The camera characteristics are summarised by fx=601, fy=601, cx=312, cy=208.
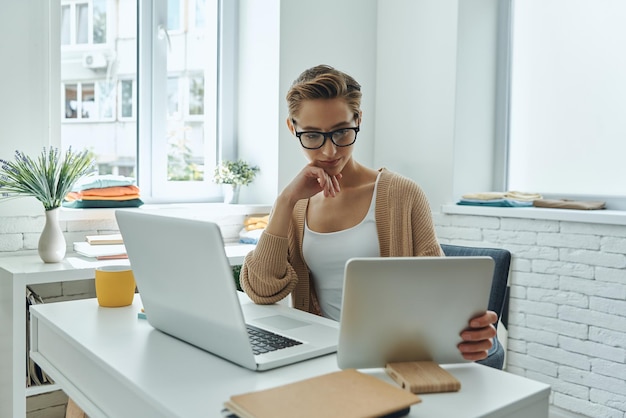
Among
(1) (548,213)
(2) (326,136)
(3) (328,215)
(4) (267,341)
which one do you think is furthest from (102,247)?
(1) (548,213)

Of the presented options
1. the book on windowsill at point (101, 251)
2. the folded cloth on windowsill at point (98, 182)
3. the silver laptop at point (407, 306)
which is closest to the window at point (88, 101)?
the folded cloth on windowsill at point (98, 182)

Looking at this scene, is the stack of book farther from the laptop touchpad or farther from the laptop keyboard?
the laptop keyboard

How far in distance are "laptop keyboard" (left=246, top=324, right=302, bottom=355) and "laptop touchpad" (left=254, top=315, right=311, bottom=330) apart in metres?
0.07

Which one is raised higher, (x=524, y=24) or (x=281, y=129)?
(x=524, y=24)

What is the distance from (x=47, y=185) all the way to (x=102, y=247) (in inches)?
13.2

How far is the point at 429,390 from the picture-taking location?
2.89 feet

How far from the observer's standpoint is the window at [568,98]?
274 cm

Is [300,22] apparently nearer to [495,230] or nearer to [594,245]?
[495,230]

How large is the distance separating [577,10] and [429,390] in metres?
2.57

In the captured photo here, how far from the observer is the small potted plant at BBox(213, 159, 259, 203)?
3.11 metres

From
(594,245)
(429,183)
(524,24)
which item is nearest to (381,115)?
(429,183)

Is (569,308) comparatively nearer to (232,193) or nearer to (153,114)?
(232,193)

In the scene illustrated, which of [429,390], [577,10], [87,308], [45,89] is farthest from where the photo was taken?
[577,10]

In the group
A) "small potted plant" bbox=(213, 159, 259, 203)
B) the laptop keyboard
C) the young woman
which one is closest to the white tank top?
the young woman
